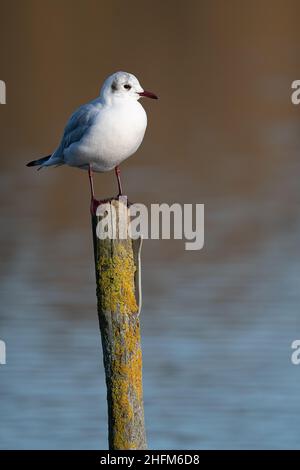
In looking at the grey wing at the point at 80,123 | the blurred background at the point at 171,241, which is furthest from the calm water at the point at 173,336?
the grey wing at the point at 80,123

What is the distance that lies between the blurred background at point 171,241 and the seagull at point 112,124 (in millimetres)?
1728

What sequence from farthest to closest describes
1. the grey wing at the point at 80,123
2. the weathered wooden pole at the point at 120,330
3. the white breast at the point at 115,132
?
1. the grey wing at the point at 80,123
2. the white breast at the point at 115,132
3. the weathered wooden pole at the point at 120,330

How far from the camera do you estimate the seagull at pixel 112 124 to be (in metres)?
6.09

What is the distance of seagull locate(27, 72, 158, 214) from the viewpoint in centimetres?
609

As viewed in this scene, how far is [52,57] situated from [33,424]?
9.88 metres

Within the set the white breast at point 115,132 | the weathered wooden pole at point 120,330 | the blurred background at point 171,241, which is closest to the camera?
the weathered wooden pole at point 120,330

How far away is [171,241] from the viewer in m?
9.45

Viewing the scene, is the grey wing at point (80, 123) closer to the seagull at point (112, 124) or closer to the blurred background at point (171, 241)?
the seagull at point (112, 124)

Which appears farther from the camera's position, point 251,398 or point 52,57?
point 52,57

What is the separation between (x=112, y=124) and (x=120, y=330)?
1271 millimetres

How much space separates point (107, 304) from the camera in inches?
208

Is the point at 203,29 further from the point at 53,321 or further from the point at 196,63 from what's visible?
the point at 53,321

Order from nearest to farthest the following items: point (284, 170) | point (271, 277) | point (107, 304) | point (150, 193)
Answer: point (107, 304) < point (271, 277) < point (150, 193) < point (284, 170)

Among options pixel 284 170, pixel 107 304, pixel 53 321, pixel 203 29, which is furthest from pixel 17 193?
pixel 203 29
